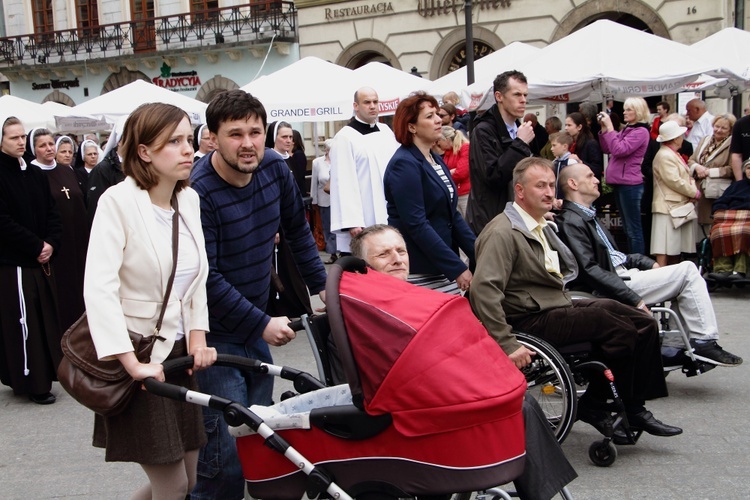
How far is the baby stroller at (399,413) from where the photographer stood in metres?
3.07

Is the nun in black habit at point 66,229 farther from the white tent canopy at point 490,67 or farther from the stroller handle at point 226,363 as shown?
the white tent canopy at point 490,67

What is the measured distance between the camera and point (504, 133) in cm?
707

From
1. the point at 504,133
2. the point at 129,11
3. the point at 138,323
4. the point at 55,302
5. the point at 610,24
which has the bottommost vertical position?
the point at 55,302

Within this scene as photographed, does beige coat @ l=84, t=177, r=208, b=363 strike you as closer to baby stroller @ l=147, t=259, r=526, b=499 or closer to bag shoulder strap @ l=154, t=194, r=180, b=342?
bag shoulder strap @ l=154, t=194, r=180, b=342

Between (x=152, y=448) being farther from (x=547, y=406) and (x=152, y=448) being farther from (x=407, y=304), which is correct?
(x=547, y=406)

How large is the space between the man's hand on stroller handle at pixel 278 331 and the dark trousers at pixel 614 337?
1901 millimetres

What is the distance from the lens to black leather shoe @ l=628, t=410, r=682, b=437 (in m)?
5.37

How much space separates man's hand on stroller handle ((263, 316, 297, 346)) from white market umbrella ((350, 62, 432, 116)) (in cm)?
1098

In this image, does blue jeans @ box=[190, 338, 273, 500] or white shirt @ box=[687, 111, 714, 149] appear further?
white shirt @ box=[687, 111, 714, 149]

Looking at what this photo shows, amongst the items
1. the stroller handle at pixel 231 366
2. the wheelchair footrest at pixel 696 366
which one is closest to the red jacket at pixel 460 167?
the wheelchair footrest at pixel 696 366

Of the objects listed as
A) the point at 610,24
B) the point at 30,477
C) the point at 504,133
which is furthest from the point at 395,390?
the point at 610,24

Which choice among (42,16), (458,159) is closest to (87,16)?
(42,16)

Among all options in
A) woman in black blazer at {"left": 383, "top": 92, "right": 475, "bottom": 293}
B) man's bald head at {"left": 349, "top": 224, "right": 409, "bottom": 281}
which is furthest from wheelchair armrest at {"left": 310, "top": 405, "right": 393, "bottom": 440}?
woman in black blazer at {"left": 383, "top": 92, "right": 475, "bottom": 293}

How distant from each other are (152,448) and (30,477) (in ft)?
8.01
